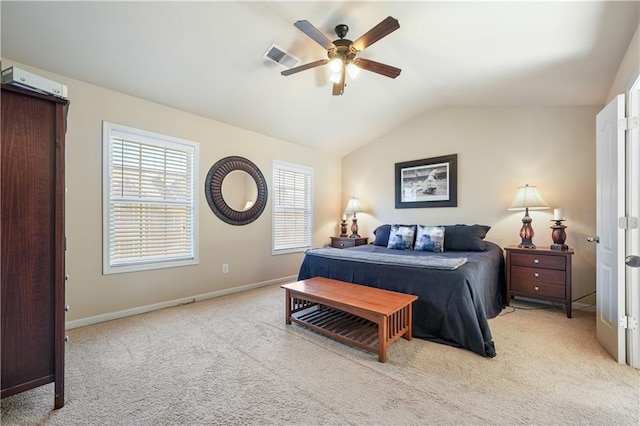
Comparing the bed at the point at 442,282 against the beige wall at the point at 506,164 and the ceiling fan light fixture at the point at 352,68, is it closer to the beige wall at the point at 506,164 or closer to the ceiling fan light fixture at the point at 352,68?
the beige wall at the point at 506,164

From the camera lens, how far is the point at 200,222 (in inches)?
143

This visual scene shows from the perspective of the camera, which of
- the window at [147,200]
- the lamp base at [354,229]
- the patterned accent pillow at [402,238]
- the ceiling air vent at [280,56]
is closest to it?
the ceiling air vent at [280,56]

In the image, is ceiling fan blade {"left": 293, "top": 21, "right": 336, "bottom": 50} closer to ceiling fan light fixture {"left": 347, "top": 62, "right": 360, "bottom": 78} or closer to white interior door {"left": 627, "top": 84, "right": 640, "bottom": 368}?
ceiling fan light fixture {"left": 347, "top": 62, "right": 360, "bottom": 78}

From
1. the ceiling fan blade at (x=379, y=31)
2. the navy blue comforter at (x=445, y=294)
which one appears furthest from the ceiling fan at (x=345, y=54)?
the navy blue comforter at (x=445, y=294)

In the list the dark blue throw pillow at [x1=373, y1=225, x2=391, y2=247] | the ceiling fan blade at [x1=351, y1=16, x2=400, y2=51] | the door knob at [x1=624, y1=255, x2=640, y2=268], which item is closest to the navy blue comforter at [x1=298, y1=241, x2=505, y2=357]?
the door knob at [x1=624, y1=255, x2=640, y2=268]

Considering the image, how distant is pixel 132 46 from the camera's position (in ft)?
8.07

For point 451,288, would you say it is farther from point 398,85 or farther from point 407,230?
point 398,85

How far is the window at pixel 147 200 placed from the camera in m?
2.93

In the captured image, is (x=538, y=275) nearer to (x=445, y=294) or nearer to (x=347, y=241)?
(x=445, y=294)

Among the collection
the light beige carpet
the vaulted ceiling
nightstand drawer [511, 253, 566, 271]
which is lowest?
the light beige carpet

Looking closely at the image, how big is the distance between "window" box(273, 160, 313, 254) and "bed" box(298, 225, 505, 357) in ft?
4.46

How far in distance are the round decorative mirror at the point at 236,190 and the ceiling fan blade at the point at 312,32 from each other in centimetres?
217

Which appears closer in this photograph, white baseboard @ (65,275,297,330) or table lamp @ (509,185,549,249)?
white baseboard @ (65,275,297,330)

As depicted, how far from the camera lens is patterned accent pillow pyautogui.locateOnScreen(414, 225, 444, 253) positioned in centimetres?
364
